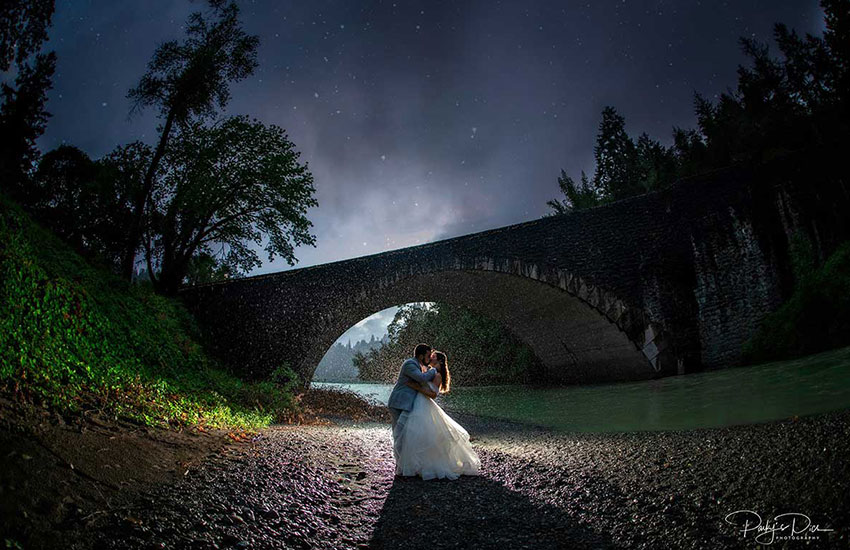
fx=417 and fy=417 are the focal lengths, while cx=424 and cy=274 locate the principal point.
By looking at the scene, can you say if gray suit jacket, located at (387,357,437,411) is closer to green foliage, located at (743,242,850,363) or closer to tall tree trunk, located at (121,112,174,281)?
green foliage, located at (743,242,850,363)

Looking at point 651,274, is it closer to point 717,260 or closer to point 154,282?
point 717,260

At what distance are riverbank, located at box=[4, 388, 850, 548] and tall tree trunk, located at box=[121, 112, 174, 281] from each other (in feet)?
42.5

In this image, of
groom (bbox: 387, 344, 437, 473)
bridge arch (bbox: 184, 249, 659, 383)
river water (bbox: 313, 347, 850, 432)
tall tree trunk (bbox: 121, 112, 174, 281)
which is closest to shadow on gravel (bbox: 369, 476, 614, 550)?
groom (bbox: 387, 344, 437, 473)

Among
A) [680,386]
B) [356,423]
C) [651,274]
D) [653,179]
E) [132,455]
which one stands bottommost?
[356,423]

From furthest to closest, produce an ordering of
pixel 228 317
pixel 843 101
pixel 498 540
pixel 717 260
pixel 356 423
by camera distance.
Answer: pixel 843 101
pixel 228 317
pixel 717 260
pixel 356 423
pixel 498 540

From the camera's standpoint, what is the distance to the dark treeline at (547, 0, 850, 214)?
2959 centimetres

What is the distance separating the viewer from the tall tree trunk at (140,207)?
14875mm

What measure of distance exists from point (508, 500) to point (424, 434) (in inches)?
54.6

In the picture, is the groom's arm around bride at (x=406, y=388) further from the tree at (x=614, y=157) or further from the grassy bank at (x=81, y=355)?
the tree at (x=614, y=157)

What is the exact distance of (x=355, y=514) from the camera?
3.50 m

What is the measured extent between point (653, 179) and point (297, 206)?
113ft

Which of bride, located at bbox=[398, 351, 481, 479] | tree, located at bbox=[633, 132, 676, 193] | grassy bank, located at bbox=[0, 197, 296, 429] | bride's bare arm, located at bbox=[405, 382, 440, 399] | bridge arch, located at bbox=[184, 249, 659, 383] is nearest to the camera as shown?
grassy bank, located at bbox=[0, 197, 296, 429]

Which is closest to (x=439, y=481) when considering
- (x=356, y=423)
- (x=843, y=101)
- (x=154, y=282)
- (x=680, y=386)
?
(x=356, y=423)

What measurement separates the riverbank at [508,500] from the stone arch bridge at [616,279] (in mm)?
9803
